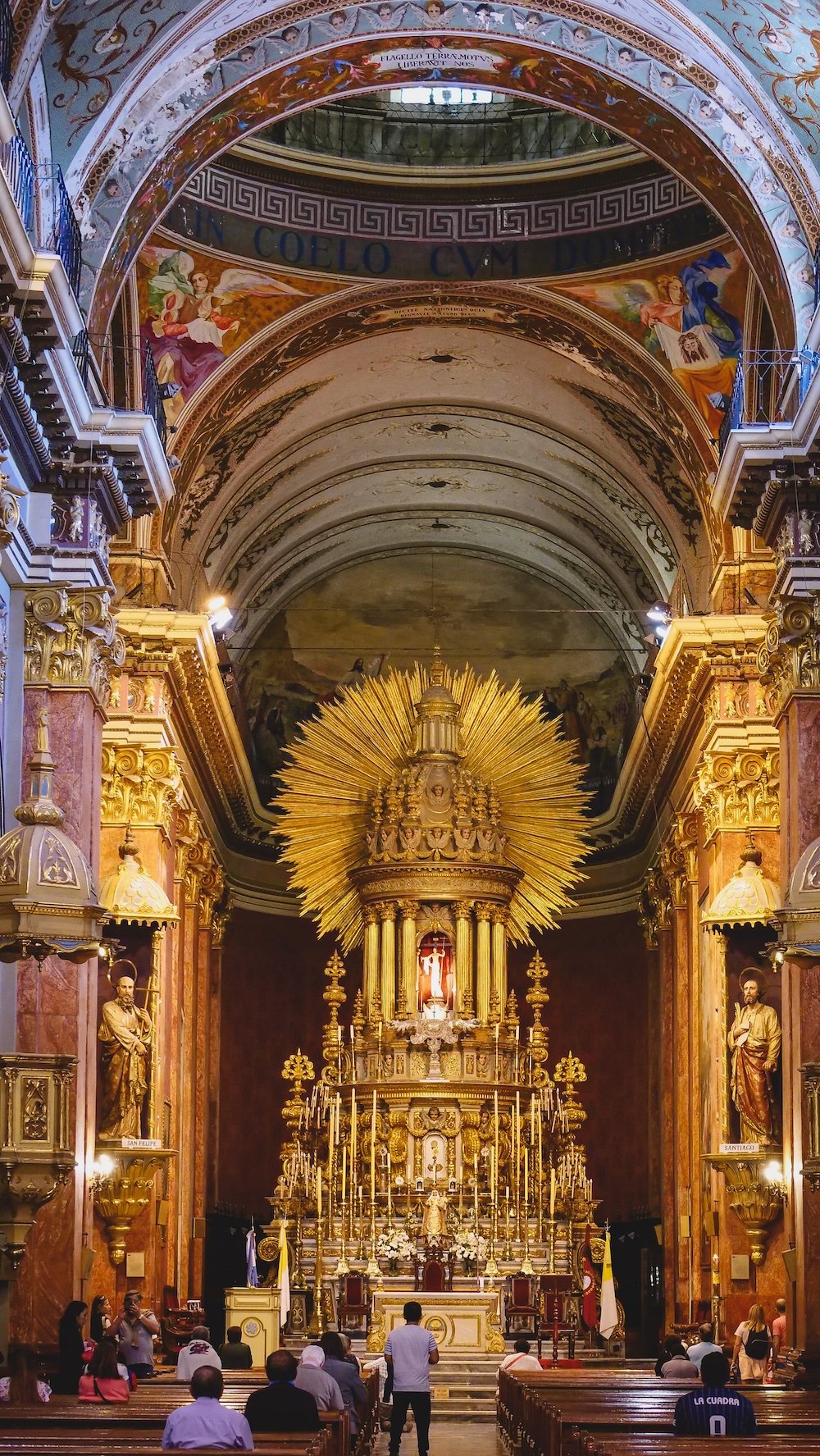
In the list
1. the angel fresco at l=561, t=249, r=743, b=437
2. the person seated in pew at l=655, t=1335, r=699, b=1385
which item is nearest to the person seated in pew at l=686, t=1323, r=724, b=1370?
the person seated in pew at l=655, t=1335, r=699, b=1385

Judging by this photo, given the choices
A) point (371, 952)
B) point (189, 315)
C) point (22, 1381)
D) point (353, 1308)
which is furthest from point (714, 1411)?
point (371, 952)

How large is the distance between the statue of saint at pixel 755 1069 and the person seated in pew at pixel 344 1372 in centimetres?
639

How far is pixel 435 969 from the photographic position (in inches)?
977

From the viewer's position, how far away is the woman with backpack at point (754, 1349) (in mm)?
14461

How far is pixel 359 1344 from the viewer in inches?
770

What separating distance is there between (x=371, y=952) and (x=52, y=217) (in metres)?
12.0

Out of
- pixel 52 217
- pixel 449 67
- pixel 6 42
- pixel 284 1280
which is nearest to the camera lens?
pixel 6 42

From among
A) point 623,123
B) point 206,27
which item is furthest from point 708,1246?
point 206,27

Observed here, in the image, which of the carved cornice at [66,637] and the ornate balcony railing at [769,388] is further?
the ornate balcony railing at [769,388]

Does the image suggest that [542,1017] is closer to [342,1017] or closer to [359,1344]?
[342,1017]

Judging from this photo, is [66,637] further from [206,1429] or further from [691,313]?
[691,313]

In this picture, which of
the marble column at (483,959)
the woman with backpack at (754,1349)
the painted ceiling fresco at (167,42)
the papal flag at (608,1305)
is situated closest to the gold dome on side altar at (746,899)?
the papal flag at (608,1305)

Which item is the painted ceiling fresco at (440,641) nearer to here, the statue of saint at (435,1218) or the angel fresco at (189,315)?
the angel fresco at (189,315)

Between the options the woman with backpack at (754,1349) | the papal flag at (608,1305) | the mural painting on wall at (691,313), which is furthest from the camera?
the mural painting on wall at (691,313)
